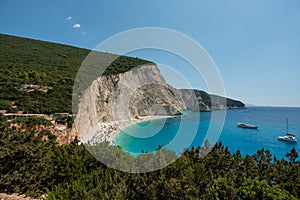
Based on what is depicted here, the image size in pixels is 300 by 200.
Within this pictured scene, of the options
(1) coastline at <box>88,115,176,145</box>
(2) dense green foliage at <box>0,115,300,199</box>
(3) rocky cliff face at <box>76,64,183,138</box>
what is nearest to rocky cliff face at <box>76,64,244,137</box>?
(3) rocky cliff face at <box>76,64,183,138</box>

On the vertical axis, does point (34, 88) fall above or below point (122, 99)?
above

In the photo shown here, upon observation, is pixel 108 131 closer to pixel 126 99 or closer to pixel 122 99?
pixel 126 99

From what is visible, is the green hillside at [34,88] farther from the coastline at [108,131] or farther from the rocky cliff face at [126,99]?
the coastline at [108,131]

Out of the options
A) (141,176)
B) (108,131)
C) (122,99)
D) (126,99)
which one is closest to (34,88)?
(108,131)

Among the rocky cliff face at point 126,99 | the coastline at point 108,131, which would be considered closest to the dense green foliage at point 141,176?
the rocky cliff face at point 126,99

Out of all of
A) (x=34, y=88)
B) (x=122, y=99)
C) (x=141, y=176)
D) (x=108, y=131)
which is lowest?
(x=108, y=131)

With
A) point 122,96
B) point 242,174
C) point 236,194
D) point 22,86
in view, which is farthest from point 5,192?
point 122,96
